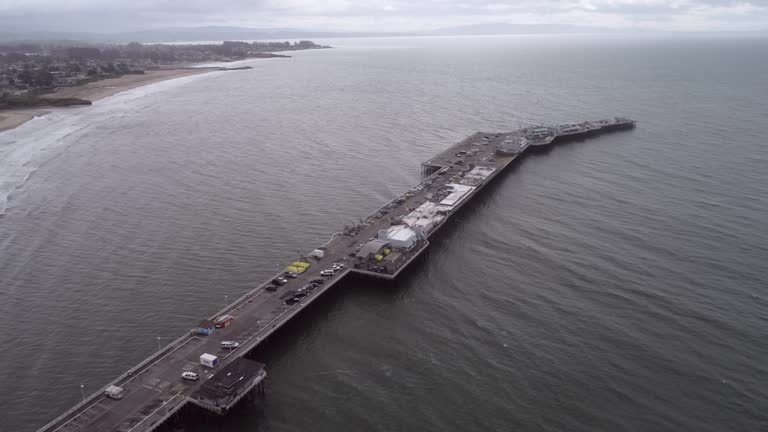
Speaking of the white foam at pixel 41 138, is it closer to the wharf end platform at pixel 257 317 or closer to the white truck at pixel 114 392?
the wharf end platform at pixel 257 317

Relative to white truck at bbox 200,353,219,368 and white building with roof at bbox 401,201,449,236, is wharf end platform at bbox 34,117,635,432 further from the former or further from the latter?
white truck at bbox 200,353,219,368

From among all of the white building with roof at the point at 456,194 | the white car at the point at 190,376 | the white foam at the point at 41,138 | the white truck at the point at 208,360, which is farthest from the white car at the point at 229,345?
the white foam at the point at 41,138

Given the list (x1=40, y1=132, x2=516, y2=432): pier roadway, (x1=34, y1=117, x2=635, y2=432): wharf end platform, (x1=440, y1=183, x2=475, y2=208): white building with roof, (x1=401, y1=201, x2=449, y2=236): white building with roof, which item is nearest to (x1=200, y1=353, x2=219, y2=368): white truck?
(x1=34, y1=117, x2=635, y2=432): wharf end platform

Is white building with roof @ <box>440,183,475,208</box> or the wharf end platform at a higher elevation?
white building with roof @ <box>440,183,475,208</box>

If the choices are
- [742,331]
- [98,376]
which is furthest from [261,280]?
[742,331]

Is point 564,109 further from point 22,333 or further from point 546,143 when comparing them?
point 22,333
